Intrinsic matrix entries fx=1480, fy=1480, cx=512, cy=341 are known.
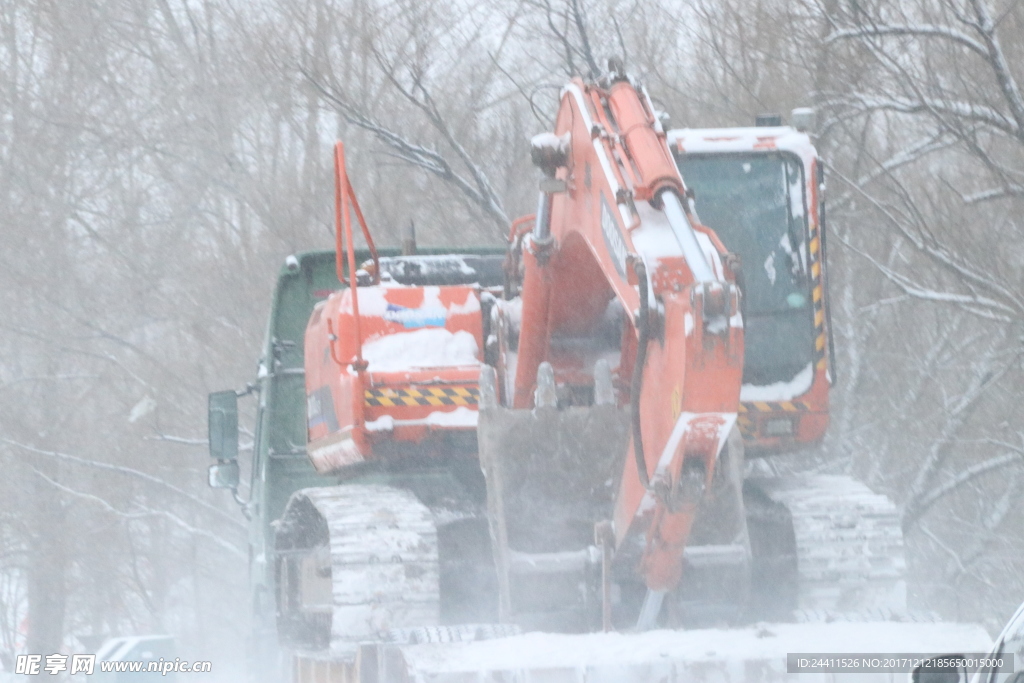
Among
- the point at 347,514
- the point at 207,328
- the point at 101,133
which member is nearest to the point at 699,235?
the point at 347,514

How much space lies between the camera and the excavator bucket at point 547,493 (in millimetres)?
5754

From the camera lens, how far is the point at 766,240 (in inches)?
266

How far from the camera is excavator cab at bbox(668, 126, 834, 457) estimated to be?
6605mm

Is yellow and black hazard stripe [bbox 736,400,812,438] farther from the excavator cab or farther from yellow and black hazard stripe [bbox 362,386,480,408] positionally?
yellow and black hazard stripe [bbox 362,386,480,408]

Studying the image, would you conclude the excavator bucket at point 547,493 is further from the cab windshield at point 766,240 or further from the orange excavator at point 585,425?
the cab windshield at point 766,240

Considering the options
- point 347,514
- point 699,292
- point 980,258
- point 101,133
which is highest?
point 101,133

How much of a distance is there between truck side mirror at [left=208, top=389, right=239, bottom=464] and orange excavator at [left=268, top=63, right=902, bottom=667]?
1.06 m

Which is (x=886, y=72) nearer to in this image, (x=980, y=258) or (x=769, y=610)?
(x=980, y=258)

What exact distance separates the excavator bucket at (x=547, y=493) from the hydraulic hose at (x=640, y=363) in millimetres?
660

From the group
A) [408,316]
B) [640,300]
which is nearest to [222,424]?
[408,316]

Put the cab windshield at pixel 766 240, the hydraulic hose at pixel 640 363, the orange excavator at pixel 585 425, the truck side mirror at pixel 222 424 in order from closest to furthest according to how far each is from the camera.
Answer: the hydraulic hose at pixel 640 363
the orange excavator at pixel 585 425
the cab windshield at pixel 766 240
the truck side mirror at pixel 222 424

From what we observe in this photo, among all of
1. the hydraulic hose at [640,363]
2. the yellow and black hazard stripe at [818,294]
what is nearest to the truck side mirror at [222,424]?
the yellow and black hazard stripe at [818,294]

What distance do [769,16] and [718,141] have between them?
246cm

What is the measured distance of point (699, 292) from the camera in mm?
4367
